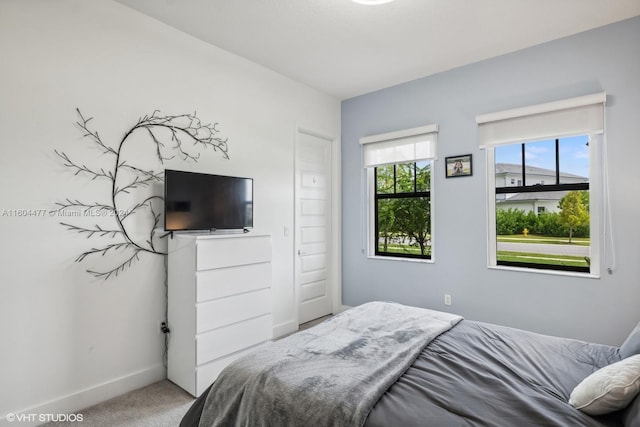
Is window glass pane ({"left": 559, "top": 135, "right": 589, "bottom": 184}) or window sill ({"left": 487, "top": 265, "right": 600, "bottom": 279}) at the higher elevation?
window glass pane ({"left": 559, "top": 135, "right": 589, "bottom": 184})

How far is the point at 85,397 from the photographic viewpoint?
217 centimetres

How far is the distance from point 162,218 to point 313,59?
2029mm

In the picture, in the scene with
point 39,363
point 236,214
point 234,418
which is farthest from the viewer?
point 236,214

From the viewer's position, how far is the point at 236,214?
2.89 m

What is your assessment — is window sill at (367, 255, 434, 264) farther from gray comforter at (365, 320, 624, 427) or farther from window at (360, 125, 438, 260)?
gray comforter at (365, 320, 624, 427)

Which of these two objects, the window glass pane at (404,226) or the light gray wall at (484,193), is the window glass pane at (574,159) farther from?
the window glass pane at (404,226)

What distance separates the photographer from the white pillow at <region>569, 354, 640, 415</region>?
109cm

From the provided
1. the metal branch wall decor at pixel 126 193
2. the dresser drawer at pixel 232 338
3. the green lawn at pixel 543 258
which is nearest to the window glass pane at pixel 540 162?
the green lawn at pixel 543 258

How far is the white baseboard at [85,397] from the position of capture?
6.38ft

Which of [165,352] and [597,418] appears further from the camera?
[165,352]

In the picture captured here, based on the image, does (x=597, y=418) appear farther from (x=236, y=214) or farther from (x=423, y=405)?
(x=236, y=214)

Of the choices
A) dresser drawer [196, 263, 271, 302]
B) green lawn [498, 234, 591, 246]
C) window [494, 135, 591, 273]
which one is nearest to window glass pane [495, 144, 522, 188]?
window [494, 135, 591, 273]

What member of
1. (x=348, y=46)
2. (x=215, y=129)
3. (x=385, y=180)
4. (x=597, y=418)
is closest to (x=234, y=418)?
(x=597, y=418)

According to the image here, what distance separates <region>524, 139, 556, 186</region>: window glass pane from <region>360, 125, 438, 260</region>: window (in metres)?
0.88
